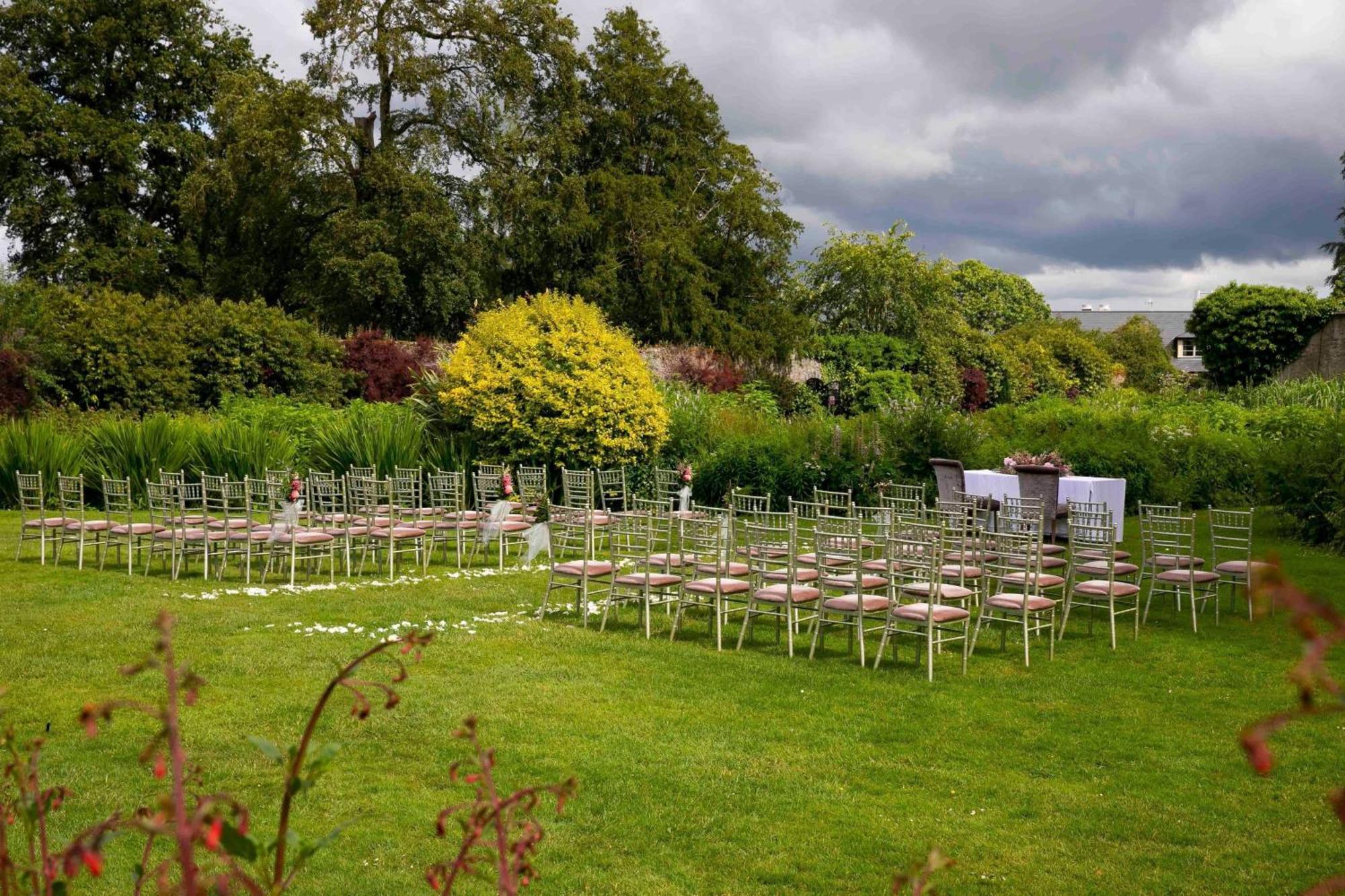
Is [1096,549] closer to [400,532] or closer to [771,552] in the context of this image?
[771,552]

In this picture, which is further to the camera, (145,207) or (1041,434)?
(145,207)

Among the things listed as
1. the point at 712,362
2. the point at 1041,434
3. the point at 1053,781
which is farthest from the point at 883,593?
the point at 712,362

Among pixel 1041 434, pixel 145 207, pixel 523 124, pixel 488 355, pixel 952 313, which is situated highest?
pixel 523 124

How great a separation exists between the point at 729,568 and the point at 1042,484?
5.78 metres

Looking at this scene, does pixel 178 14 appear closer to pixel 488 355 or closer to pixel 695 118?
pixel 695 118

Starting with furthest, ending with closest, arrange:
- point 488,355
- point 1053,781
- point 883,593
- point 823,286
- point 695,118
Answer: point 823,286 < point 695,118 < point 488,355 < point 883,593 < point 1053,781

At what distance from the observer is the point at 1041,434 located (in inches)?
802

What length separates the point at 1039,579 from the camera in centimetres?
986

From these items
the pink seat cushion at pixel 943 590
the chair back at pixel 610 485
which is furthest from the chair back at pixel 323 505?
the pink seat cushion at pixel 943 590

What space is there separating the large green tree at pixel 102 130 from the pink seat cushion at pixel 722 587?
2680 cm

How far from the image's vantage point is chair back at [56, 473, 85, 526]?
45.6 feet

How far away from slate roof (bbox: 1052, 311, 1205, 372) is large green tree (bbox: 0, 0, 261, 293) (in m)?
57.3

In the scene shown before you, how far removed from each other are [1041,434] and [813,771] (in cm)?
1531

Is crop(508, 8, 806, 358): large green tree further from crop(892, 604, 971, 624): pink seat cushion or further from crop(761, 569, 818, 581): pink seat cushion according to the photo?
crop(892, 604, 971, 624): pink seat cushion
